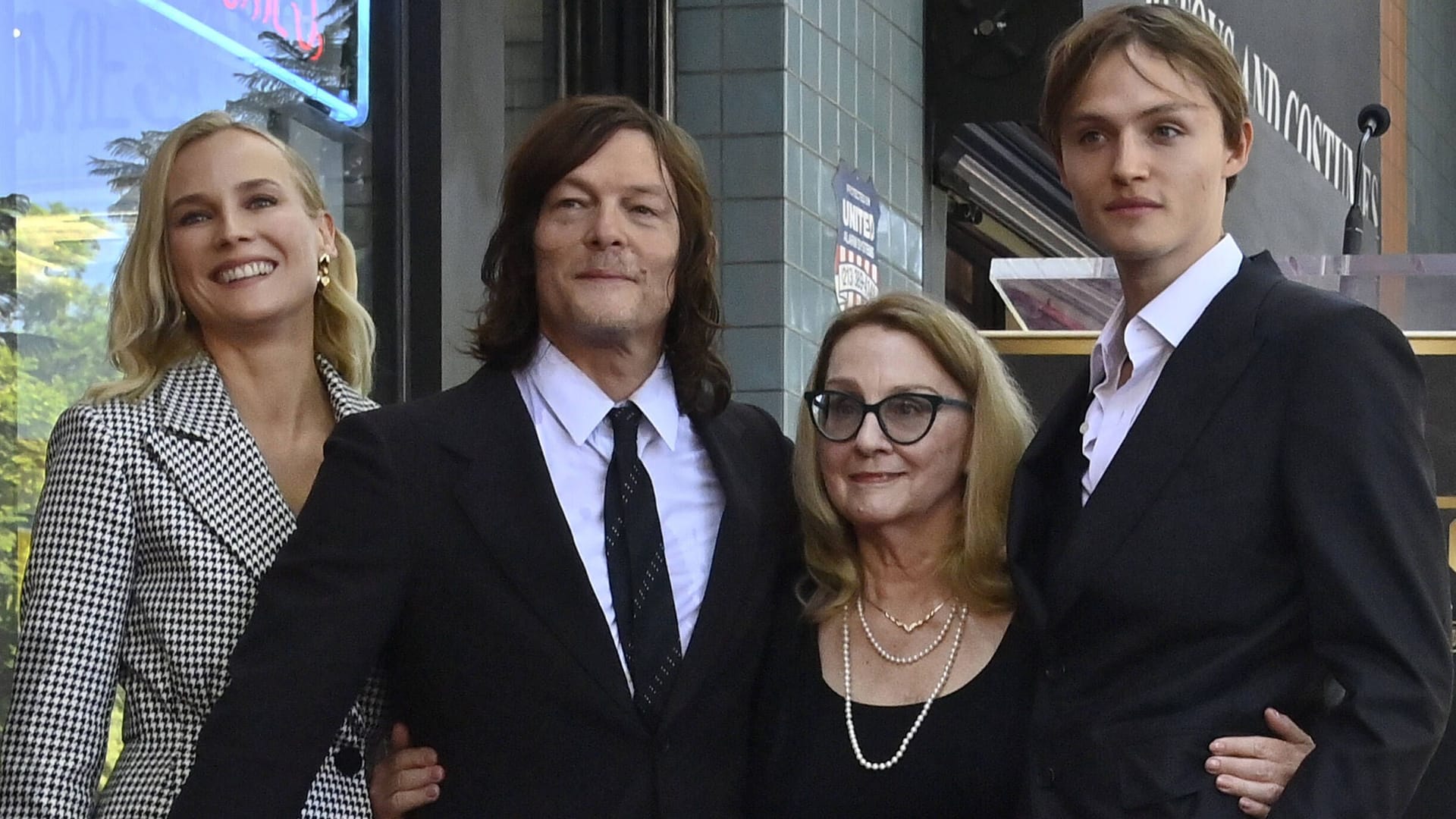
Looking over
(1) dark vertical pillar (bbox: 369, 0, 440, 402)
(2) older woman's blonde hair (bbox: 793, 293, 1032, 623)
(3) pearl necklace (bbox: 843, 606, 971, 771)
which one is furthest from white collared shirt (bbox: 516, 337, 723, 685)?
(1) dark vertical pillar (bbox: 369, 0, 440, 402)

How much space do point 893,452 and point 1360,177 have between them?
2.69 m

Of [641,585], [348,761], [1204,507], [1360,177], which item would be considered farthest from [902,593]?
[1360,177]

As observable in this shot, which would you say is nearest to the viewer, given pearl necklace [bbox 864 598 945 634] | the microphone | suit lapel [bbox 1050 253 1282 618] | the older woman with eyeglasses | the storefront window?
suit lapel [bbox 1050 253 1282 618]

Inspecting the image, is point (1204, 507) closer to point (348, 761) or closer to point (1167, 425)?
point (1167, 425)

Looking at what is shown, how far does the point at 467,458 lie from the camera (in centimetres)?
318

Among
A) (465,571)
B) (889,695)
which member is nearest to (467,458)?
(465,571)

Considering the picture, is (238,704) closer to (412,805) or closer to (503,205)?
(412,805)

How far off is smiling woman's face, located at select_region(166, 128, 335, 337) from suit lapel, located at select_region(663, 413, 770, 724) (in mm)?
645

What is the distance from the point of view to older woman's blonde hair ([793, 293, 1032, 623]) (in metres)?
3.29

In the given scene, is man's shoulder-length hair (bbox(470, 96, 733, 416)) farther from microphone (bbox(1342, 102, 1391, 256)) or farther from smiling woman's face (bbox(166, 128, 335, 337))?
microphone (bbox(1342, 102, 1391, 256))

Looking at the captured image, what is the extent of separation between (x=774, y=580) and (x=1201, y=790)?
0.83 m

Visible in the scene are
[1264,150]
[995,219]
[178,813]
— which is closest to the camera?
[178,813]

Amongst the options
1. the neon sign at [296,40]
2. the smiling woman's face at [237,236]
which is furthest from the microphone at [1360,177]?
the smiling woman's face at [237,236]

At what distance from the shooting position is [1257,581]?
9.11 feet
